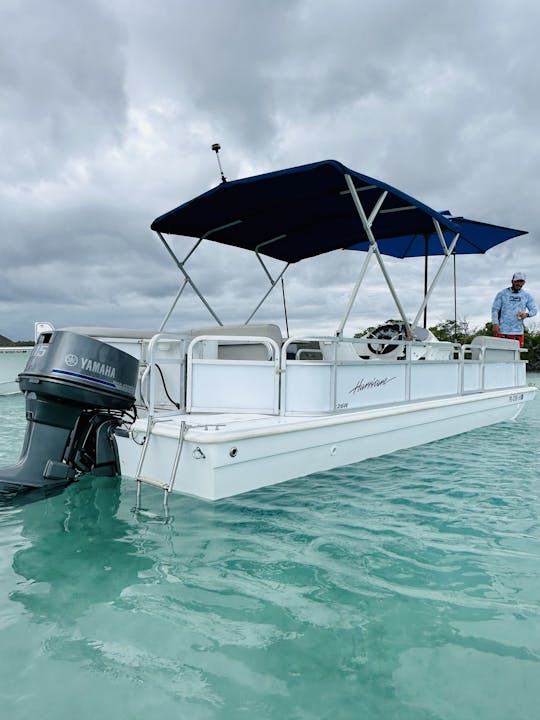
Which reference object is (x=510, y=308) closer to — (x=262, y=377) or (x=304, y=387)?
(x=304, y=387)

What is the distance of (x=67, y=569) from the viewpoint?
2732 mm

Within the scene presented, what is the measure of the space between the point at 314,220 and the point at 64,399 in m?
4.14

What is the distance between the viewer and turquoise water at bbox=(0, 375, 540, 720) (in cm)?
181

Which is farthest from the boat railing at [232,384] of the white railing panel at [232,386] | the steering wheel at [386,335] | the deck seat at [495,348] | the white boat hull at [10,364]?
the white boat hull at [10,364]

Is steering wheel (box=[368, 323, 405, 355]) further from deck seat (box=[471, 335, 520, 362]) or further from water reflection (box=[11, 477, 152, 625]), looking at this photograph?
water reflection (box=[11, 477, 152, 625])

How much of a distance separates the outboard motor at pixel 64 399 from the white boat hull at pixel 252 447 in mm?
370

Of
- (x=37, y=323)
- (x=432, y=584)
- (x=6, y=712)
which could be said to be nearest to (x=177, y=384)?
(x=37, y=323)

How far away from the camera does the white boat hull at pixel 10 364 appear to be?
39.4ft

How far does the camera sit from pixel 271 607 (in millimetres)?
2377

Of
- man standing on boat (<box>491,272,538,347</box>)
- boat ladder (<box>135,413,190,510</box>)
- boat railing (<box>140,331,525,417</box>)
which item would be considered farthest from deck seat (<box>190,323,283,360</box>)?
man standing on boat (<box>491,272,538,347</box>)

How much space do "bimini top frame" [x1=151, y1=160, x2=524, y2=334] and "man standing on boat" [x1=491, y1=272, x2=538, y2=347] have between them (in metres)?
0.80

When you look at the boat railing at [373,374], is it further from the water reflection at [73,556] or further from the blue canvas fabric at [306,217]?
the water reflection at [73,556]

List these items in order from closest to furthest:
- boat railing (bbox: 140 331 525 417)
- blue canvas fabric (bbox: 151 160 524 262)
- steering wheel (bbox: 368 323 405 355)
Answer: boat railing (bbox: 140 331 525 417)
blue canvas fabric (bbox: 151 160 524 262)
steering wheel (bbox: 368 323 405 355)

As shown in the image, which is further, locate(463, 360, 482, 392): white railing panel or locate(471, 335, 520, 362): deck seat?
locate(471, 335, 520, 362): deck seat
